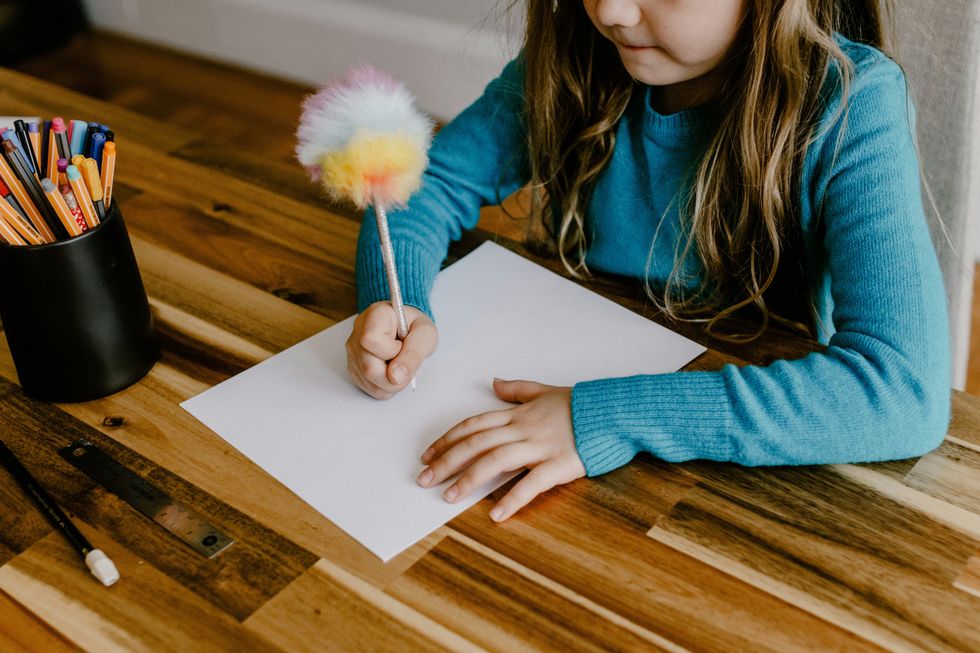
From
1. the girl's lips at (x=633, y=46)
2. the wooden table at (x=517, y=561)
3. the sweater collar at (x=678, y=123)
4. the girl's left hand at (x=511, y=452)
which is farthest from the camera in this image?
the sweater collar at (x=678, y=123)

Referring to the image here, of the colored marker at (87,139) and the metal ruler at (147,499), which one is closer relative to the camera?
the metal ruler at (147,499)

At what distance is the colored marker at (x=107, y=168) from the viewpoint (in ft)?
2.49

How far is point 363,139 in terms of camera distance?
0.69m

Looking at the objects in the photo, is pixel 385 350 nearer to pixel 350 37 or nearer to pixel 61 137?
pixel 61 137

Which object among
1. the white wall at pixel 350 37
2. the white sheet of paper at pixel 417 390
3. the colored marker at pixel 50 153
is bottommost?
the white wall at pixel 350 37

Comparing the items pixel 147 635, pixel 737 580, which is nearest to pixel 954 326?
pixel 737 580

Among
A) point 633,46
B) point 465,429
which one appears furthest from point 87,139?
point 633,46

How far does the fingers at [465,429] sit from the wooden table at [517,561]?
6cm

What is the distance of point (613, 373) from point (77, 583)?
0.45 meters

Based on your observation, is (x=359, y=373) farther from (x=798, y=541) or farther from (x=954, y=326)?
(x=954, y=326)

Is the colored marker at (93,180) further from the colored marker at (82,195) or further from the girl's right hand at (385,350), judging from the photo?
the girl's right hand at (385,350)

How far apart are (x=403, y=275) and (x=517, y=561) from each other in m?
0.38

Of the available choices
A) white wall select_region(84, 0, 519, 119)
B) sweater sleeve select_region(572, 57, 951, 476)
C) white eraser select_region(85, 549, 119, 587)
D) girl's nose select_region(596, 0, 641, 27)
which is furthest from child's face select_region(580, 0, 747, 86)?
white wall select_region(84, 0, 519, 119)

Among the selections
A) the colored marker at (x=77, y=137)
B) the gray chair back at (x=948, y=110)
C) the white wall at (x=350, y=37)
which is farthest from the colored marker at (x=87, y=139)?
the white wall at (x=350, y=37)
